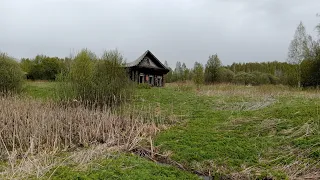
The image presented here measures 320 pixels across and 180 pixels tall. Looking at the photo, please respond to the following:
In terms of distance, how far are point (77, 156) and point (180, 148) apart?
228cm

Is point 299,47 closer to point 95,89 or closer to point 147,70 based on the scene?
point 147,70

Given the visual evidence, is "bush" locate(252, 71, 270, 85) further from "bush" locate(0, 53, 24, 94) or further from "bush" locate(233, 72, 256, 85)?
"bush" locate(0, 53, 24, 94)

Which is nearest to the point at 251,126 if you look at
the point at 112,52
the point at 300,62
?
the point at 112,52

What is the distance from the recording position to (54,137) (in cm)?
677

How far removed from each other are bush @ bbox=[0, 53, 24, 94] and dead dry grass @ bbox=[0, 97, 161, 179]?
30.7ft

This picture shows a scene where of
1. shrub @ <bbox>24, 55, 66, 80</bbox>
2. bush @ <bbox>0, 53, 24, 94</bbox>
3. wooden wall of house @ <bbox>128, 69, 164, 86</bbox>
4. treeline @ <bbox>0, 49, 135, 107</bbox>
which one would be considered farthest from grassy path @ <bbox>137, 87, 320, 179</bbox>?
shrub @ <bbox>24, 55, 66, 80</bbox>

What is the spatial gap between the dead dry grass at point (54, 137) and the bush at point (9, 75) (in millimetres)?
9354

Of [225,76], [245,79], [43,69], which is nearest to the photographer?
[43,69]

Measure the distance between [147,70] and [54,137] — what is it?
21.3 meters

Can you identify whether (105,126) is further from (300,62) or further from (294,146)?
(300,62)

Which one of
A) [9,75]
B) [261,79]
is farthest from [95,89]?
[261,79]

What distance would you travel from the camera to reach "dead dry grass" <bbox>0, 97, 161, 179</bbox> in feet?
16.8

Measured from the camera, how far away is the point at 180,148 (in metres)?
6.37

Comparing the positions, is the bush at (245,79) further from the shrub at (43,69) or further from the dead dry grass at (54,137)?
the dead dry grass at (54,137)
